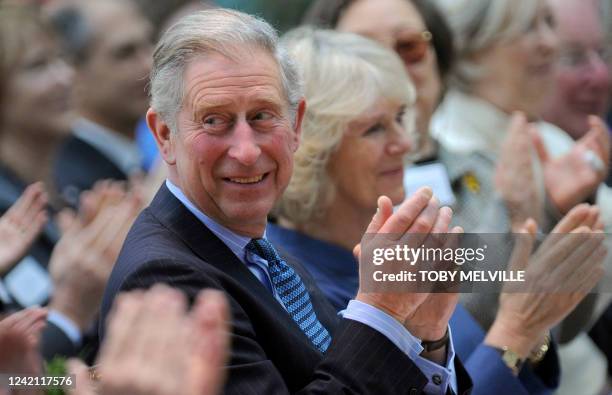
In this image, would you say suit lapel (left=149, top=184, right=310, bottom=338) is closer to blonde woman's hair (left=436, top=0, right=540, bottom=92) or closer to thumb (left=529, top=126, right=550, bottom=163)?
thumb (left=529, top=126, right=550, bottom=163)

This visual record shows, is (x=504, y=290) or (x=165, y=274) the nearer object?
(x=165, y=274)

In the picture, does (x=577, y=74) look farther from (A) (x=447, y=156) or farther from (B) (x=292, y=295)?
(B) (x=292, y=295)

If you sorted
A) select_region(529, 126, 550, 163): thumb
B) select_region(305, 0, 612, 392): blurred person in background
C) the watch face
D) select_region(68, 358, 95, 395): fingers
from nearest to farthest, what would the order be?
select_region(68, 358, 95, 395): fingers < the watch face < select_region(305, 0, 612, 392): blurred person in background < select_region(529, 126, 550, 163): thumb

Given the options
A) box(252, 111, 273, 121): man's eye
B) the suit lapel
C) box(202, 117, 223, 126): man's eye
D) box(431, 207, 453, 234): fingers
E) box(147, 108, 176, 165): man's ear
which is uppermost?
box(202, 117, 223, 126): man's eye

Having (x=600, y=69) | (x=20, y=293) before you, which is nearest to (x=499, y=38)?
(x=600, y=69)

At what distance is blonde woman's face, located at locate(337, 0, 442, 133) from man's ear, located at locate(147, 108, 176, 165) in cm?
200

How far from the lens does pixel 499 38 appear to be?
4816 mm

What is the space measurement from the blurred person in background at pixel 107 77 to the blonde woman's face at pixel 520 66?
5.01ft

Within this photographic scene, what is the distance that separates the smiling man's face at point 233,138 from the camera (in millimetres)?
2531

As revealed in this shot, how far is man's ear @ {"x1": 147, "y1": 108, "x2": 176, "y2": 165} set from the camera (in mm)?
2656

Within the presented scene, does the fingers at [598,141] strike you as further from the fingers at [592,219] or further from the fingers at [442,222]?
the fingers at [442,222]

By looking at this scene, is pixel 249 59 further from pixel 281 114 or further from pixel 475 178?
pixel 475 178

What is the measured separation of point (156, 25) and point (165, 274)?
3385mm

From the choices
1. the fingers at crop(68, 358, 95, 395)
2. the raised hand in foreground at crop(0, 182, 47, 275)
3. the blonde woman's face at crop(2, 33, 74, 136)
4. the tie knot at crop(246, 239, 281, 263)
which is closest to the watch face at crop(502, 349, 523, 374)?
the tie knot at crop(246, 239, 281, 263)
